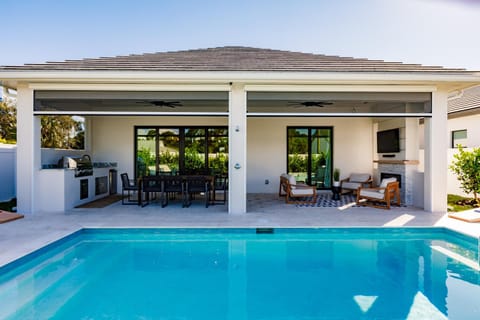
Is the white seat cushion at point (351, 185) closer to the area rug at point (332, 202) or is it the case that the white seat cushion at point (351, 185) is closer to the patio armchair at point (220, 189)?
the area rug at point (332, 202)

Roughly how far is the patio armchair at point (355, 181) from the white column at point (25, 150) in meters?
9.50

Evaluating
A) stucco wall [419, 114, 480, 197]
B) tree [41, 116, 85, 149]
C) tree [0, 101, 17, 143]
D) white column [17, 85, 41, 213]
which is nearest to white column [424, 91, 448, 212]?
stucco wall [419, 114, 480, 197]

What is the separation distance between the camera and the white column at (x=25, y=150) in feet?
23.8

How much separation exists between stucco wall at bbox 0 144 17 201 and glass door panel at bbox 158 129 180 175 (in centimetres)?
465

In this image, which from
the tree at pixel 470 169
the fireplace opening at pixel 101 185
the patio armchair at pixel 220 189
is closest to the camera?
the tree at pixel 470 169

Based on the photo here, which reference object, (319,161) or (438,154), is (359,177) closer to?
(319,161)

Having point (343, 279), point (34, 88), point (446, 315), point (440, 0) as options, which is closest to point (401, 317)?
point (446, 315)

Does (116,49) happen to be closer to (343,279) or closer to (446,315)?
(343,279)

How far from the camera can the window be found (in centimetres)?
1087

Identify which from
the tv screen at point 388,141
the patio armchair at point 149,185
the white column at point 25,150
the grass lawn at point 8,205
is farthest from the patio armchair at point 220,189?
the tv screen at point 388,141

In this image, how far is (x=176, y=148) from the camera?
37.9ft

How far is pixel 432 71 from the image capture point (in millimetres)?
6859

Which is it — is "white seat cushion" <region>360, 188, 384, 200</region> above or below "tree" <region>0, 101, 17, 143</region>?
below

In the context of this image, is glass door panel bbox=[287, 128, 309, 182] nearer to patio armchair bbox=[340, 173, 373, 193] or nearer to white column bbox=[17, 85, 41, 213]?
patio armchair bbox=[340, 173, 373, 193]
